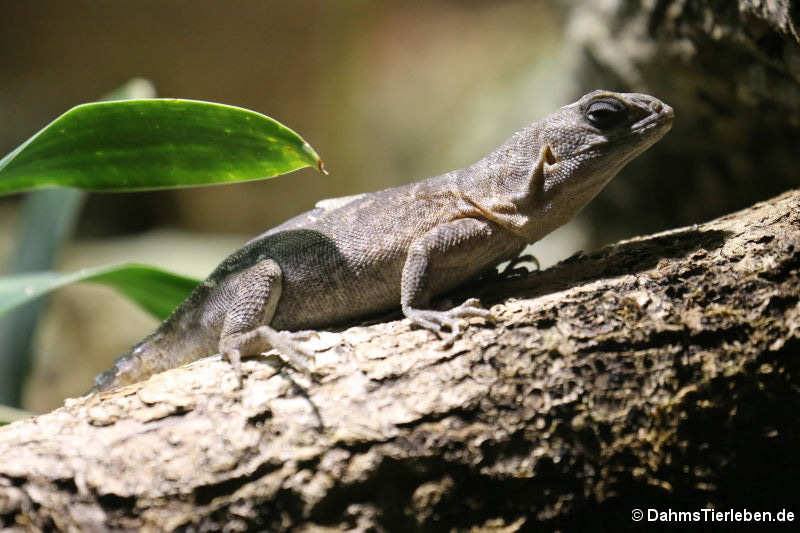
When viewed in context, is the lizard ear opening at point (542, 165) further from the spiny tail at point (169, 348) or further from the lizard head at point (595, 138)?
the spiny tail at point (169, 348)

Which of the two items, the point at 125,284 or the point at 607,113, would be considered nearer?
the point at 607,113

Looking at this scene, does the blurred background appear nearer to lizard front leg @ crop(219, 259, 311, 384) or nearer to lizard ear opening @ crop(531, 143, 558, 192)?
lizard ear opening @ crop(531, 143, 558, 192)

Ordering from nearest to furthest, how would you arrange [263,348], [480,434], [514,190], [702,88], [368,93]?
[480,434] < [263,348] < [514,190] < [702,88] < [368,93]

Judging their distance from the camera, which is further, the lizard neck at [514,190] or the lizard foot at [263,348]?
the lizard neck at [514,190]

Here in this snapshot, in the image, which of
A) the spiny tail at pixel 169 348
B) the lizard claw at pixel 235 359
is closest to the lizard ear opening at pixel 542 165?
the lizard claw at pixel 235 359

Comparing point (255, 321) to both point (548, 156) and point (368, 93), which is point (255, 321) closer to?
point (548, 156)

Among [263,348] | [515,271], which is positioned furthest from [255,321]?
[515,271]

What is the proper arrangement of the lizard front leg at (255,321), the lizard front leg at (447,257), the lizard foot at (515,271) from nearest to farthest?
the lizard front leg at (255,321) < the lizard front leg at (447,257) < the lizard foot at (515,271)

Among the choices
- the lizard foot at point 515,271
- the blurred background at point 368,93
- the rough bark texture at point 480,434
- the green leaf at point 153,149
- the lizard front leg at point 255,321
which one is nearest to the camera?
the rough bark texture at point 480,434
